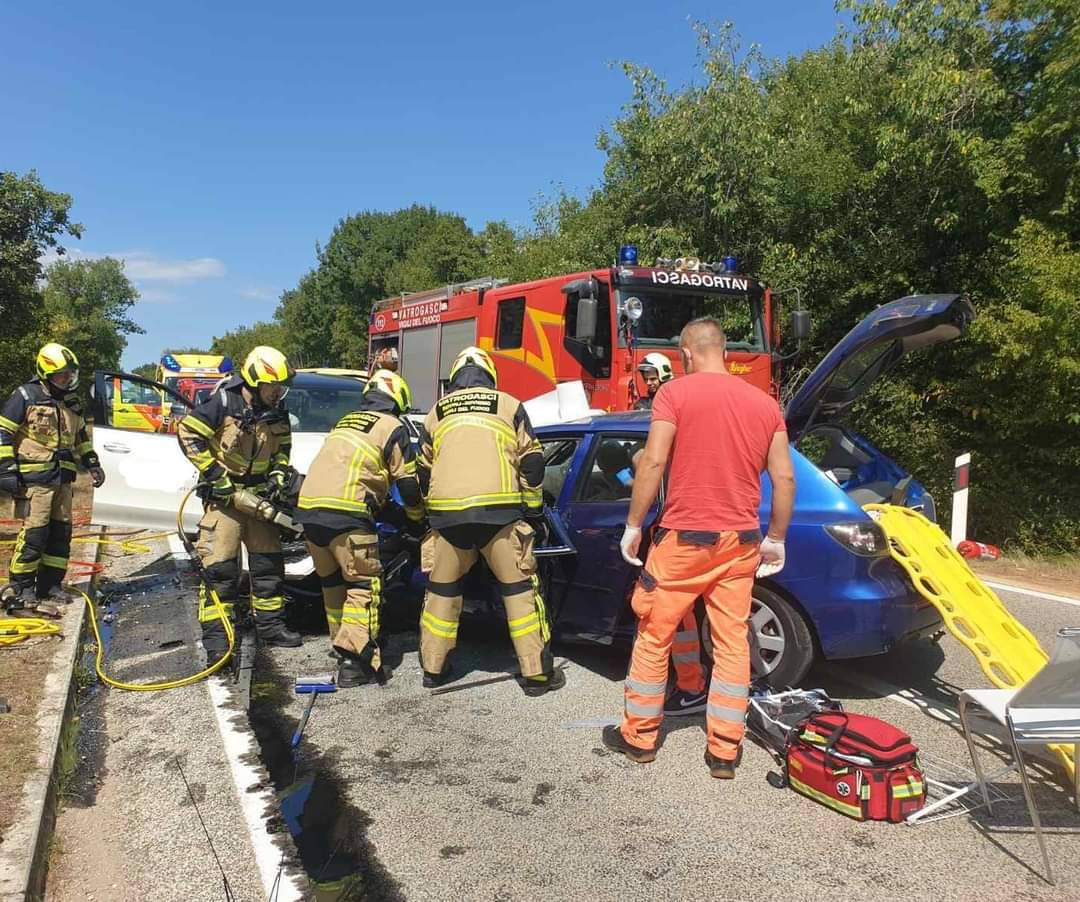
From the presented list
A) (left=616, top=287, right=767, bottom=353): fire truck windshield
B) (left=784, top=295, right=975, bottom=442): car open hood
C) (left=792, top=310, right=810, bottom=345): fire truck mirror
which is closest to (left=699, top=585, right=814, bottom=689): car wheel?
(left=784, top=295, right=975, bottom=442): car open hood

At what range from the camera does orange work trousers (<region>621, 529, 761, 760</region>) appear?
3.45 m

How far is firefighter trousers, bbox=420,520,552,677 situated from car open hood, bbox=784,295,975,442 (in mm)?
1886

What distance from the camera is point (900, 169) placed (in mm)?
11023

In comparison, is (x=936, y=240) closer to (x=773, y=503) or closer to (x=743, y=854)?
(x=773, y=503)

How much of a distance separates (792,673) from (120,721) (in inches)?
135

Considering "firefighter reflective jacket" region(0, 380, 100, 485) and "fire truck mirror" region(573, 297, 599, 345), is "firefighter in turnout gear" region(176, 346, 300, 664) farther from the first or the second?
"fire truck mirror" region(573, 297, 599, 345)

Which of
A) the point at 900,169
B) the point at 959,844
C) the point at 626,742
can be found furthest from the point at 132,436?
the point at 900,169

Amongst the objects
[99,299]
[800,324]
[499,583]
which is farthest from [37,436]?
[99,299]

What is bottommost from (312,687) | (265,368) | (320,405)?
(312,687)

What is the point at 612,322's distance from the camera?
8.40 m

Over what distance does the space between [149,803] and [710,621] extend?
2437 millimetres

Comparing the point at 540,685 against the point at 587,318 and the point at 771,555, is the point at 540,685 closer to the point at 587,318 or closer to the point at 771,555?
the point at 771,555

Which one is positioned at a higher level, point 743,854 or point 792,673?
point 792,673

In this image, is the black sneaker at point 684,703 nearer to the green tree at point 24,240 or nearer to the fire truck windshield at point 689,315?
the fire truck windshield at point 689,315
